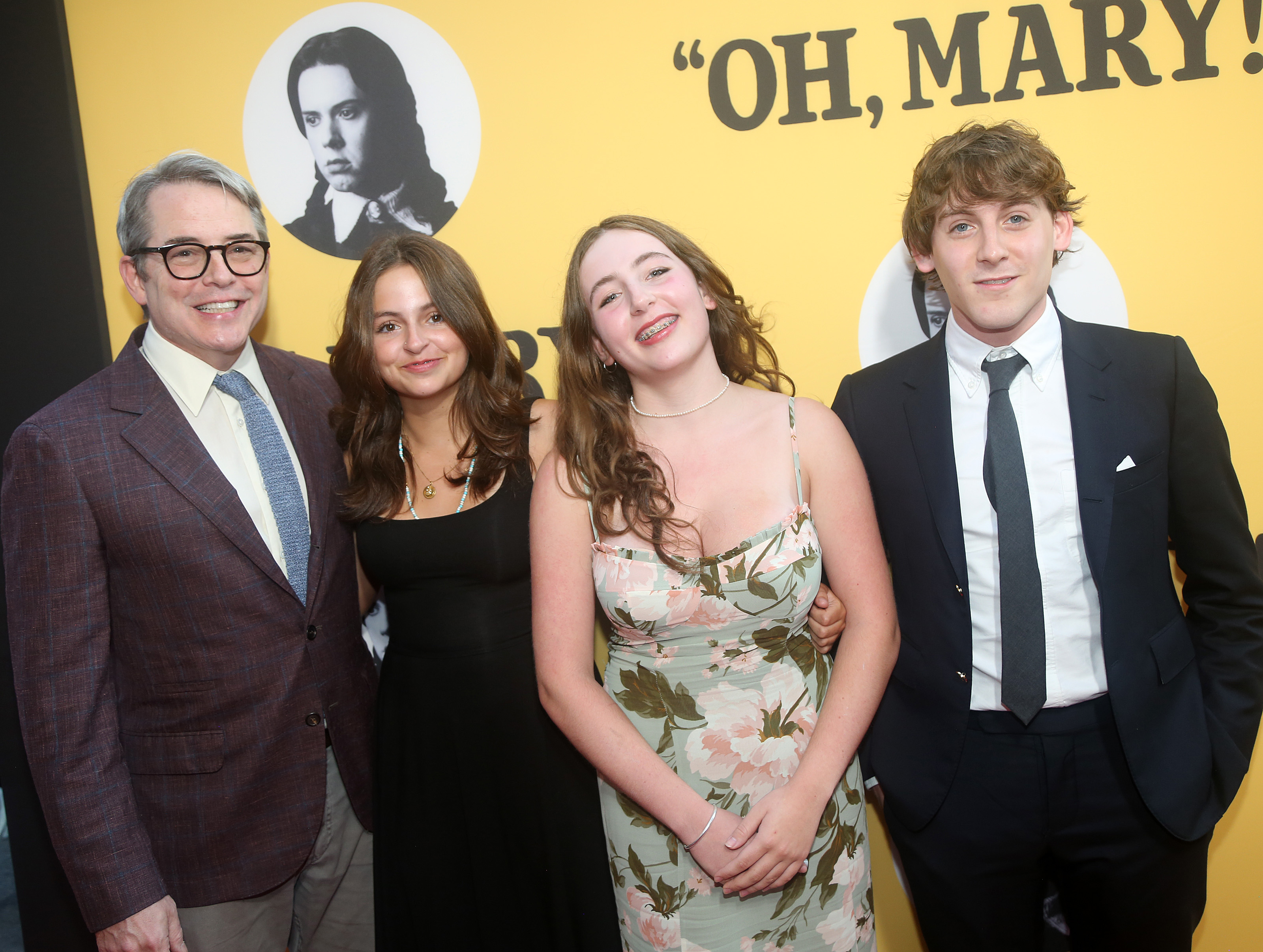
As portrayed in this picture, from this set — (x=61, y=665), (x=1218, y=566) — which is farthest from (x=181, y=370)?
(x=1218, y=566)

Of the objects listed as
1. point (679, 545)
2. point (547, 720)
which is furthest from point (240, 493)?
point (679, 545)

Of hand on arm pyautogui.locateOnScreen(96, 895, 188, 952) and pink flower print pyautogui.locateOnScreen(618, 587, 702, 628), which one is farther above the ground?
pink flower print pyautogui.locateOnScreen(618, 587, 702, 628)

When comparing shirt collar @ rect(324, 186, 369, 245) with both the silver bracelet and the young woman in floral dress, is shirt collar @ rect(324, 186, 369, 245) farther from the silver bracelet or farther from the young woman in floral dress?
the silver bracelet

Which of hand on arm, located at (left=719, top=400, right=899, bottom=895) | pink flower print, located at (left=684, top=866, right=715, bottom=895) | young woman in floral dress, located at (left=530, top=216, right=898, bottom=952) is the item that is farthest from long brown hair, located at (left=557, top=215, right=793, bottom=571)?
pink flower print, located at (left=684, top=866, right=715, bottom=895)

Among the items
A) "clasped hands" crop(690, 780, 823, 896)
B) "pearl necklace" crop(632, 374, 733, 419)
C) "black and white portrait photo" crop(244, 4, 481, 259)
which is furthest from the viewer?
"black and white portrait photo" crop(244, 4, 481, 259)

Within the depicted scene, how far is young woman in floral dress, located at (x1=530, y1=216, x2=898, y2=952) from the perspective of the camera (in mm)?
1648

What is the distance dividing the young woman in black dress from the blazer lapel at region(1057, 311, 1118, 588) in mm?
1201

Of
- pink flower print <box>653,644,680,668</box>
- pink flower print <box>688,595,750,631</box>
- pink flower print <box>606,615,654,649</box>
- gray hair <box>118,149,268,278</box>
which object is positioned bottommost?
pink flower print <box>653,644,680,668</box>

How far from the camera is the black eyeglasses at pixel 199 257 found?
176 centimetres

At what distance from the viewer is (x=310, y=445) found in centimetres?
197

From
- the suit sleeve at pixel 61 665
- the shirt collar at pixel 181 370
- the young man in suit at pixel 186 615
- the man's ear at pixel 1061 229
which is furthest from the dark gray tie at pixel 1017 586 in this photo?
the suit sleeve at pixel 61 665

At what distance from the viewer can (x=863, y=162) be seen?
2209mm

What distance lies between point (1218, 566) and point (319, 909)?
2.22 m

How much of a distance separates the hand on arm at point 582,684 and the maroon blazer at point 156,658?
1.72ft
